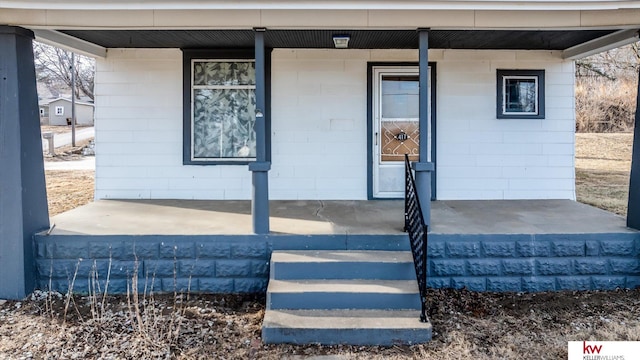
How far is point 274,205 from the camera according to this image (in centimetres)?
598

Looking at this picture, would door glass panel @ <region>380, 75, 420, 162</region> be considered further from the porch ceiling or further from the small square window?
the small square window

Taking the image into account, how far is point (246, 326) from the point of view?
12.1ft

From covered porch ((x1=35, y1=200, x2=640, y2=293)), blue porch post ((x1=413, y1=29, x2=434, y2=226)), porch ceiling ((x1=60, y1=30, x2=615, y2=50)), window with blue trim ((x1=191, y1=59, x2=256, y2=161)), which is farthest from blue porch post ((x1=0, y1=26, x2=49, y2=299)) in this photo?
blue porch post ((x1=413, y1=29, x2=434, y2=226))

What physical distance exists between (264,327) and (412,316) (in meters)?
1.17

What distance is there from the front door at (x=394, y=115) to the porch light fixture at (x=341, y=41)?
0.67 metres

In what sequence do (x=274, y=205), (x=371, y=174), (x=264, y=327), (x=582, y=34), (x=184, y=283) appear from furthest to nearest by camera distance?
(x=371, y=174)
(x=274, y=205)
(x=582, y=34)
(x=184, y=283)
(x=264, y=327)

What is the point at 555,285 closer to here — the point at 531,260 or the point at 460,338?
the point at 531,260

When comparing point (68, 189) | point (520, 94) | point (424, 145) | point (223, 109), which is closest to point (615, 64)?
point (520, 94)

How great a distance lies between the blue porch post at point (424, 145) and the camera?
446 centimetres

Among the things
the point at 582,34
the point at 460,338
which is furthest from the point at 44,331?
the point at 582,34

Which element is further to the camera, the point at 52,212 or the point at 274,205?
the point at 52,212

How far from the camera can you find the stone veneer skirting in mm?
4340

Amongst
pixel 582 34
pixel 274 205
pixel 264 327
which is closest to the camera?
pixel 264 327

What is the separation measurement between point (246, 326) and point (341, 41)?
11.7 feet
